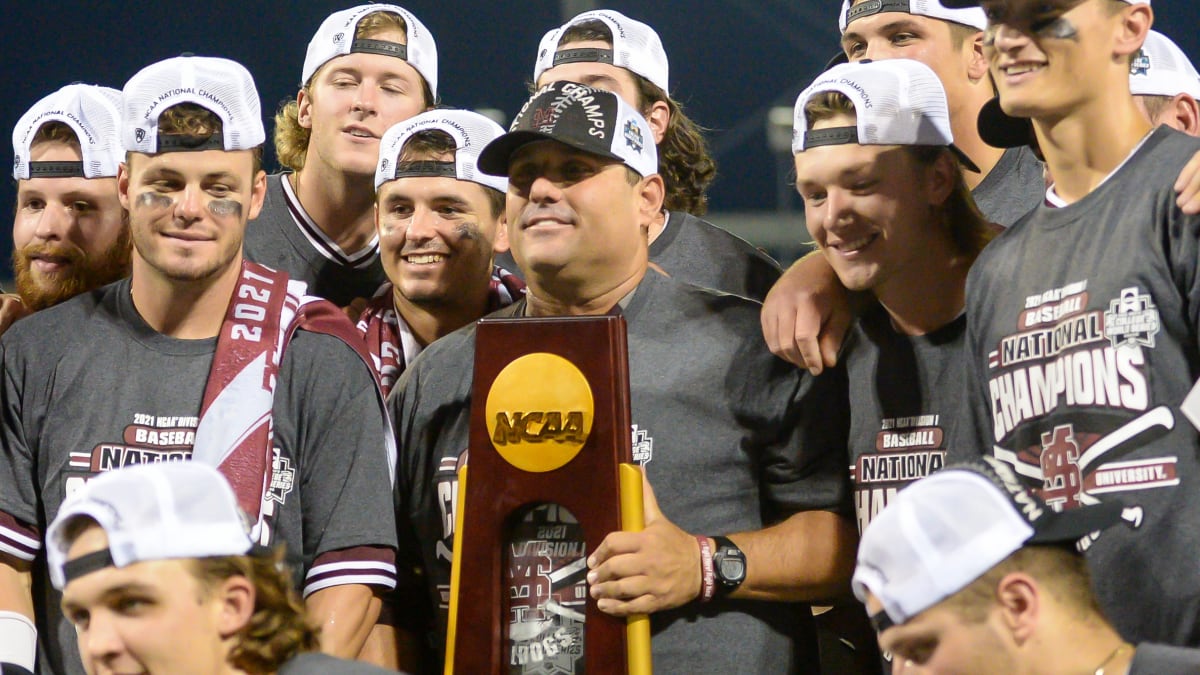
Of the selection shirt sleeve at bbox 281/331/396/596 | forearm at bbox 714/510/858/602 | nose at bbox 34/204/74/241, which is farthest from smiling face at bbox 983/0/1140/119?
nose at bbox 34/204/74/241

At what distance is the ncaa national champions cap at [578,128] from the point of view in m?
3.17

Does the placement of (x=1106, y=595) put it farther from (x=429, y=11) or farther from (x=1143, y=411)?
(x=429, y=11)

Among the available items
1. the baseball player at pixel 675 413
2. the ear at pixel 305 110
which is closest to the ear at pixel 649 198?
the baseball player at pixel 675 413

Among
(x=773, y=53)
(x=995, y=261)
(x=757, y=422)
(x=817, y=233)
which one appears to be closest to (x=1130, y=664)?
(x=995, y=261)

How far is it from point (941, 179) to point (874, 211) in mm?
175

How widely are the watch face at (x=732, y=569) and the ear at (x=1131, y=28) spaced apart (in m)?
1.16

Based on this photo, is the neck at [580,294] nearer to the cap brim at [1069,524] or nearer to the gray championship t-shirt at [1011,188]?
the gray championship t-shirt at [1011,188]

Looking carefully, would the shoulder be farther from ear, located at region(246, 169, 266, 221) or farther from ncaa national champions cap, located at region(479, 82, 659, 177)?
ncaa national champions cap, located at region(479, 82, 659, 177)

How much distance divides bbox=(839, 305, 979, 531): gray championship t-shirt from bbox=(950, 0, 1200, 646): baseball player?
269 mm

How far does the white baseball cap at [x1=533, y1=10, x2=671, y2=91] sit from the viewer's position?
4.50 meters

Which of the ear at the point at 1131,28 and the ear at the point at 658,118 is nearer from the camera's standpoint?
the ear at the point at 1131,28

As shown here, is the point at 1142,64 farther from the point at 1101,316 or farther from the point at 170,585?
the point at 170,585

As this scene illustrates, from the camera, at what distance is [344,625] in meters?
3.08

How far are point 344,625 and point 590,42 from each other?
2.10 metres
